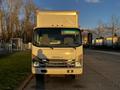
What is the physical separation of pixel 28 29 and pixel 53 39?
67.1 meters

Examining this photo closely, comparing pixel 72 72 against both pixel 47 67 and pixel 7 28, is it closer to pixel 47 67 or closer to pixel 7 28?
pixel 47 67

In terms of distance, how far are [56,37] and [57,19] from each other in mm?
1138

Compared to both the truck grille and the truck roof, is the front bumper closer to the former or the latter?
the truck grille

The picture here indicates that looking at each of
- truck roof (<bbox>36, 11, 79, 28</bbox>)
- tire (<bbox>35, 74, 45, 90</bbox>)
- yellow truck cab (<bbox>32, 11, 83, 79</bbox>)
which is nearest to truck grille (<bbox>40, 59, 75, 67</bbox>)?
yellow truck cab (<bbox>32, 11, 83, 79</bbox>)

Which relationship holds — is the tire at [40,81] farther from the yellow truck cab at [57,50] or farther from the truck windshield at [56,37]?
the truck windshield at [56,37]

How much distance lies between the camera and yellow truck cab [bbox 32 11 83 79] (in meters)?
15.5

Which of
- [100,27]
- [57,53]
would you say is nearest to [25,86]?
[57,53]

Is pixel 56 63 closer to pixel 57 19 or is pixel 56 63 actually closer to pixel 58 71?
pixel 58 71

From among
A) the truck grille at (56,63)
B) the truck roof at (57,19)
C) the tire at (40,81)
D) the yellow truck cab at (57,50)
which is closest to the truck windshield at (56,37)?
the yellow truck cab at (57,50)

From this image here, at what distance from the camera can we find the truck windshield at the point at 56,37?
1584 cm

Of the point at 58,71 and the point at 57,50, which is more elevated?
the point at 57,50

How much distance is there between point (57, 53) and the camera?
1555 centimetres

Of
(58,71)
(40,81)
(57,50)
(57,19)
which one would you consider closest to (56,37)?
(57,50)

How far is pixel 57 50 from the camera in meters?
15.6
